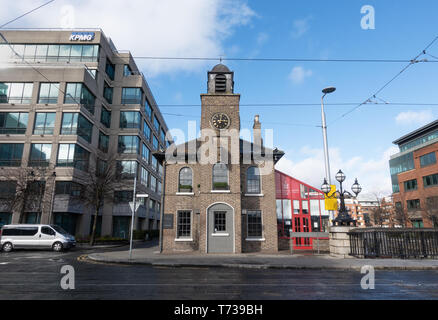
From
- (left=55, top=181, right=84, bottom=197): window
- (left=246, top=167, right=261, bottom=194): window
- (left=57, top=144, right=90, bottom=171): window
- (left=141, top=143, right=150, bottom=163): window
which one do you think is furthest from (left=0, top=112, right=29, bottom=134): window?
(left=246, top=167, right=261, bottom=194): window

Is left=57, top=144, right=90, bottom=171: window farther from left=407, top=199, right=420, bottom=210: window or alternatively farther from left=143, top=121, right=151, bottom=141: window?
left=407, top=199, right=420, bottom=210: window

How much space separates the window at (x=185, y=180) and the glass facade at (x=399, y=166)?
48515 millimetres

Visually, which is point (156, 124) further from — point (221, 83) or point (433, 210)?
point (433, 210)

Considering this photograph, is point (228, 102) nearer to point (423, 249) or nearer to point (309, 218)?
point (309, 218)

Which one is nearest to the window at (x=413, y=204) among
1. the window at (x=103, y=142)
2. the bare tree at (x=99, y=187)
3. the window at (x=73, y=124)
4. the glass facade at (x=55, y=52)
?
the bare tree at (x=99, y=187)

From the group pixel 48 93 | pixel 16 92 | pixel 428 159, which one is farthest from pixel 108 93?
pixel 428 159

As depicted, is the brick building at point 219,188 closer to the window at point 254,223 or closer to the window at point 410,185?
the window at point 254,223

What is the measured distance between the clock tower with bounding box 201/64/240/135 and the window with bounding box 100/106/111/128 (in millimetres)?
23094

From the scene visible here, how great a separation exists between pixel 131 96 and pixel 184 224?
2845 centimetres

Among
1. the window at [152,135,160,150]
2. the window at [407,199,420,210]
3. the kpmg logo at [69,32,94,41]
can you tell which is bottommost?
the window at [407,199,420,210]

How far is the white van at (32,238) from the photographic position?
2050cm

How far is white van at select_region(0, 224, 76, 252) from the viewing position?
20500 millimetres

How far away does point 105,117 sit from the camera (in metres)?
39.3

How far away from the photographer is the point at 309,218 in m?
20.6
